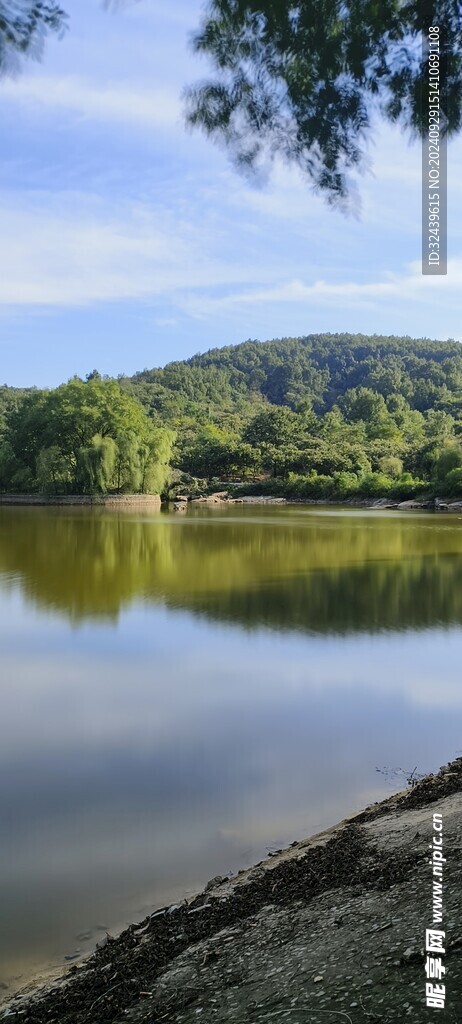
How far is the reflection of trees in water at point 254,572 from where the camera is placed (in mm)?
11930

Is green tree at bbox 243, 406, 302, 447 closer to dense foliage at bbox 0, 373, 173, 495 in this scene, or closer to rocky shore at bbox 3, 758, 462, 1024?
dense foliage at bbox 0, 373, 173, 495

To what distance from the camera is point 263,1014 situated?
7.51 ft

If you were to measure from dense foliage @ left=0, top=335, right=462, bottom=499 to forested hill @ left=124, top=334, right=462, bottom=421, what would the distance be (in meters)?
0.59

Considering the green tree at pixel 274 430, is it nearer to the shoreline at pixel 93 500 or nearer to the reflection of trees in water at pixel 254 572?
the shoreline at pixel 93 500

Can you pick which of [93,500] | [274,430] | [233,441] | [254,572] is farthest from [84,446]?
[254,572]

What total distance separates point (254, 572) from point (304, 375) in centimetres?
13448

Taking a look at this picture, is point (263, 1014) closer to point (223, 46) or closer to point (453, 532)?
point (223, 46)

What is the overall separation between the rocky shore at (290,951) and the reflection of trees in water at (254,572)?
7.16 metres

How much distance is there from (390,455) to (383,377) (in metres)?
58.0

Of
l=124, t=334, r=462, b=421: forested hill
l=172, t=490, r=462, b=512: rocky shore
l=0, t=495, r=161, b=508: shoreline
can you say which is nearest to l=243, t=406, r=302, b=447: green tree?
l=172, t=490, r=462, b=512: rocky shore

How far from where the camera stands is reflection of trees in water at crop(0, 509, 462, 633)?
39.1 feet
